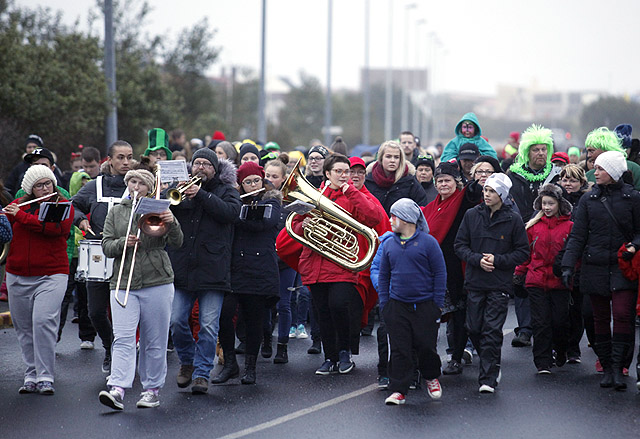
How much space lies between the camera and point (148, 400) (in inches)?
314

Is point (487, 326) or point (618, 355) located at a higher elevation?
point (487, 326)

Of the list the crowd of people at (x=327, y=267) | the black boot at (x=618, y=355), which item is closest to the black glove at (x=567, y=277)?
the crowd of people at (x=327, y=267)

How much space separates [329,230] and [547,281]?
82.2 inches

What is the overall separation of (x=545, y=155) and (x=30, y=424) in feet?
20.7

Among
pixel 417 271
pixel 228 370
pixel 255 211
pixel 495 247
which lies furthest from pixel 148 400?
pixel 495 247

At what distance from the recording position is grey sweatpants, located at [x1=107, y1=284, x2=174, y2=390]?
792 cm

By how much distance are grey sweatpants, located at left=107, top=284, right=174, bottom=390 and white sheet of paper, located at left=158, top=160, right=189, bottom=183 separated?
0.88m

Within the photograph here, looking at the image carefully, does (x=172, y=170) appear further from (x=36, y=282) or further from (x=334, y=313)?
(x=334, y=313)

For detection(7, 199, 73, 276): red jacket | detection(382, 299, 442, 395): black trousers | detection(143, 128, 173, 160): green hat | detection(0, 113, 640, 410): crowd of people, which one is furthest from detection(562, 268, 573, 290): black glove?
detection(143, 128, 173, 160): green hat

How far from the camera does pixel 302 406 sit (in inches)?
316

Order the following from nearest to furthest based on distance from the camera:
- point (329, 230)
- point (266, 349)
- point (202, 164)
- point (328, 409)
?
point (328, 409) → point (202, 164) → point (329, 230) → point (266, 349)

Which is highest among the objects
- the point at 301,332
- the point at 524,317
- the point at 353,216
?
the point at 353,216

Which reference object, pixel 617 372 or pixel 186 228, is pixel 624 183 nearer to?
pixel 617 372

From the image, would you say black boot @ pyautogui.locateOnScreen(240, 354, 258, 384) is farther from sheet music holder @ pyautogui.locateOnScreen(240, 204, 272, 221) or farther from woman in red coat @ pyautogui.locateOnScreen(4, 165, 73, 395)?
woman in red coat @ pyautogui.locateOnScreen(4, 165, 73, 395)
